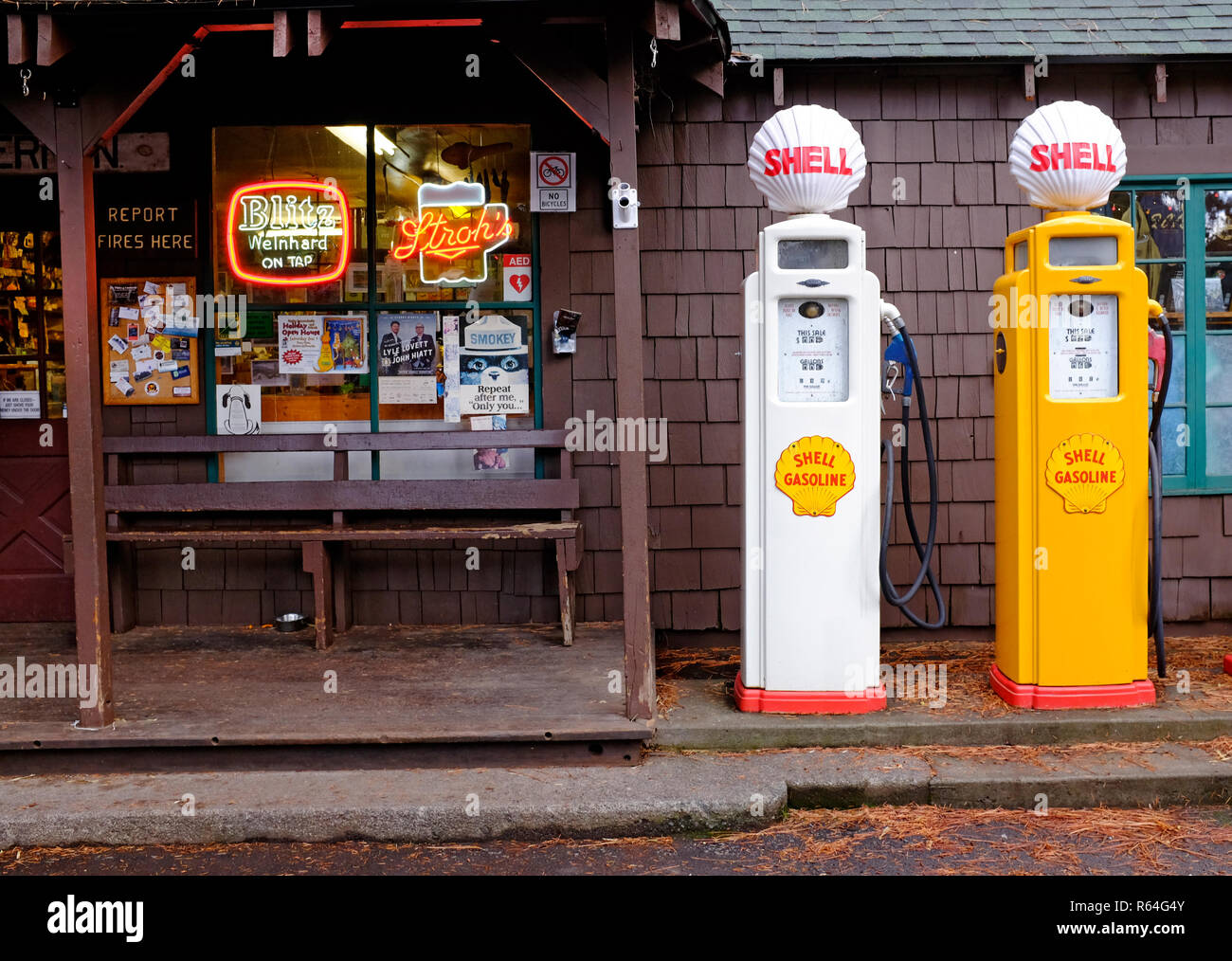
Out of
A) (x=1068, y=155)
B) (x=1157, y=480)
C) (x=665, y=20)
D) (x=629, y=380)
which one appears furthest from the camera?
(x=1157, y=480)

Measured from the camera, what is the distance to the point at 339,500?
6.32 meters

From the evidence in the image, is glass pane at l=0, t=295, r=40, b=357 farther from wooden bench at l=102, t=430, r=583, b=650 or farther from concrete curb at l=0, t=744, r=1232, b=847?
concrete curb at l=0, t=744, r=1232, b=847

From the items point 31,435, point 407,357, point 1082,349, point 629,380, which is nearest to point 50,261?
point 31,435

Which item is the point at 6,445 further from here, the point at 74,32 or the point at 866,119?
the point at 866,119

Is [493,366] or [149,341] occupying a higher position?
[149,341]

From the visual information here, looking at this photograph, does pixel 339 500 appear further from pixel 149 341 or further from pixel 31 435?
pixel 31 435

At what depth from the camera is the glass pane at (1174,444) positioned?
6.45 m

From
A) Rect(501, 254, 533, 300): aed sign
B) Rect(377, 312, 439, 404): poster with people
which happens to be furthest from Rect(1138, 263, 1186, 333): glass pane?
Rect(377, 312, 439, 404): poster with people

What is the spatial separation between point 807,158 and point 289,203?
3162mm

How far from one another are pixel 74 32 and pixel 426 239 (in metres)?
2.36

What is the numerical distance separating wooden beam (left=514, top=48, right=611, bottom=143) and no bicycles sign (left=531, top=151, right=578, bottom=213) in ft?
5.90

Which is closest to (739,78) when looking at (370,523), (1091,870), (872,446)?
(872,446)

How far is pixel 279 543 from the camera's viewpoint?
21.3 feet

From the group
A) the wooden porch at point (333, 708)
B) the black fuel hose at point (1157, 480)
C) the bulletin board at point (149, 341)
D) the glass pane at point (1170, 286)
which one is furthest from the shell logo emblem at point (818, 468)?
the bulletin board at point (149, 341)
